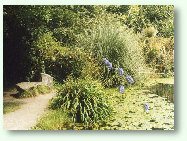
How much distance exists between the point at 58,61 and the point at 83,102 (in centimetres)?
152

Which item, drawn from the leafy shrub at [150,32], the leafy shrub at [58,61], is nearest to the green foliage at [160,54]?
the leafy shrub at [150,32]

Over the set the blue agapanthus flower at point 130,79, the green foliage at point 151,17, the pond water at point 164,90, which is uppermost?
the green foliage at point 151,17

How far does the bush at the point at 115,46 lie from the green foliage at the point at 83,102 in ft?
2.60

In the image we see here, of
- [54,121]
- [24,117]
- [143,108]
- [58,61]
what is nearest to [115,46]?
[58,61]

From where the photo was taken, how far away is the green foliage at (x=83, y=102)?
420 centimetres

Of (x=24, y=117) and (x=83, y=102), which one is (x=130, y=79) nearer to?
(x=83, y=102)

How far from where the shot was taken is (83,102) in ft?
14.1

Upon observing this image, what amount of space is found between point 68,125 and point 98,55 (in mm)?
1747

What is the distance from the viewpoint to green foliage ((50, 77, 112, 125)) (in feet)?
13.8

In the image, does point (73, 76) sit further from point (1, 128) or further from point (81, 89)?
point (1, 128)

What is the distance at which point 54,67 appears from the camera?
5.30 metres

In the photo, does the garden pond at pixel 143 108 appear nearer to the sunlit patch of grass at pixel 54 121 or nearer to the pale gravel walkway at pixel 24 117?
the sunlit patch of grass at pixel 54 121

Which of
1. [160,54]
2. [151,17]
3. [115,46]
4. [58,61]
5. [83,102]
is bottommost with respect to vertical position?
[83,102]

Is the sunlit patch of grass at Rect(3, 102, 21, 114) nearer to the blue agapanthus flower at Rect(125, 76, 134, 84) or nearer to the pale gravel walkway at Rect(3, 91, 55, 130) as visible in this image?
the pale gravel walkway at Rect(3, 91, 55, 130)
